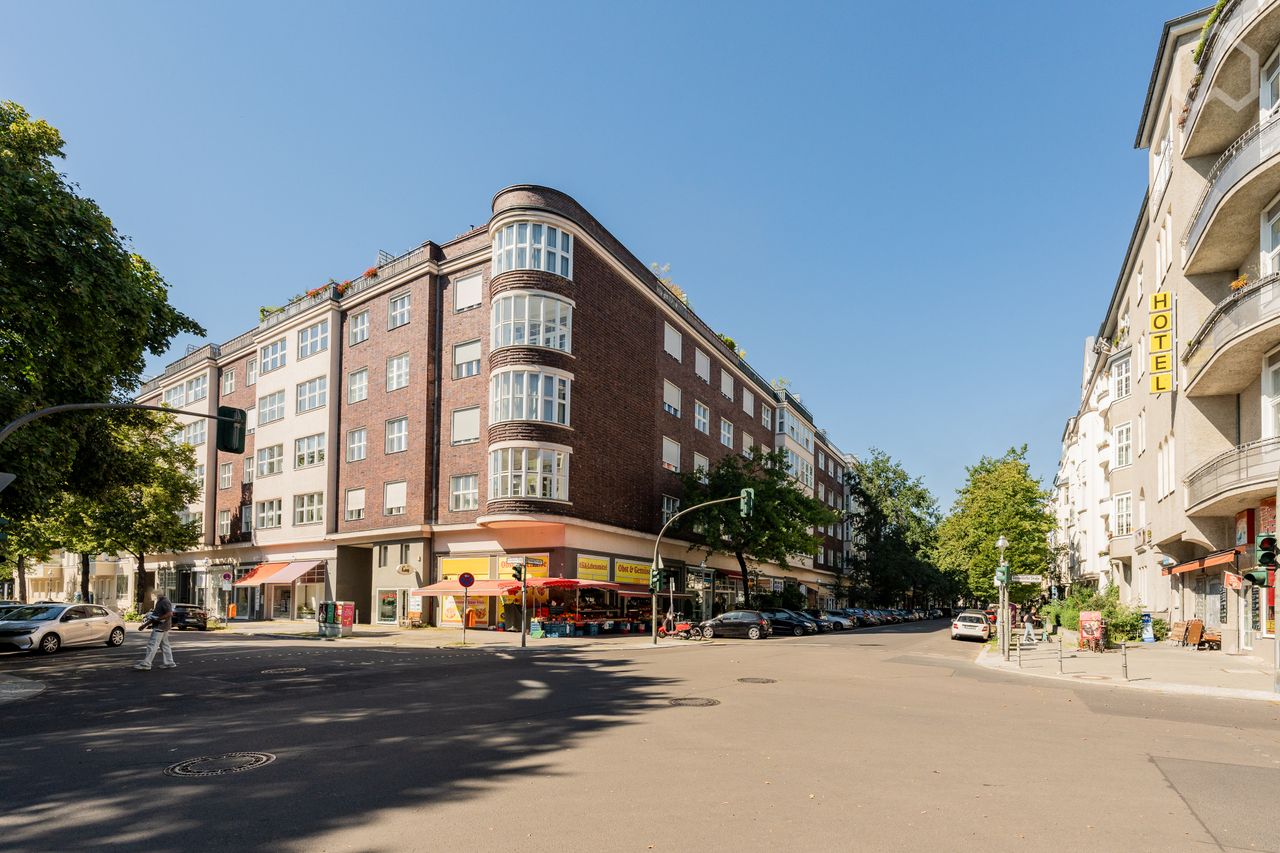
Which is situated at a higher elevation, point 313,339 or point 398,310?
point 398,310

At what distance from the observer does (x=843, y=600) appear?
96.2m

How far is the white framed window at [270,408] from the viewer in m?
50.2

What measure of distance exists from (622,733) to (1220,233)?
2344 cm

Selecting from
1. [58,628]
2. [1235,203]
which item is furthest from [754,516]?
[58,628]

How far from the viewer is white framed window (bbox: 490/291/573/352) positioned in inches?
1476

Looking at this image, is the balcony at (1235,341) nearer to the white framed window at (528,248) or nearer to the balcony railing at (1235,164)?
the balcony railing at (1235,164)

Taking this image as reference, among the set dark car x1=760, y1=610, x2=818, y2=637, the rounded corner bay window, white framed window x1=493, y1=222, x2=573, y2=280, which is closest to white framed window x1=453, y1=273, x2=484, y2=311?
white framed window x1=493, y1=222, x2=573, y2=280

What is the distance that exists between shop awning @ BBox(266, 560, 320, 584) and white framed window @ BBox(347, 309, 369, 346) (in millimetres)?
12336

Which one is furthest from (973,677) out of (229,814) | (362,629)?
(362,629)

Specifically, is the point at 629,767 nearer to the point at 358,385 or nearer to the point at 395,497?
the point at 395,497

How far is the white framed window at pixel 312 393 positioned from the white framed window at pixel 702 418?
21.8 meters

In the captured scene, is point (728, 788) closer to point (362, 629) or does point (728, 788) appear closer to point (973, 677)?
point (973, 677)

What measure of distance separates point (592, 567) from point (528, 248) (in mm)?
14927

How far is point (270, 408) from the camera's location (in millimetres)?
50969
